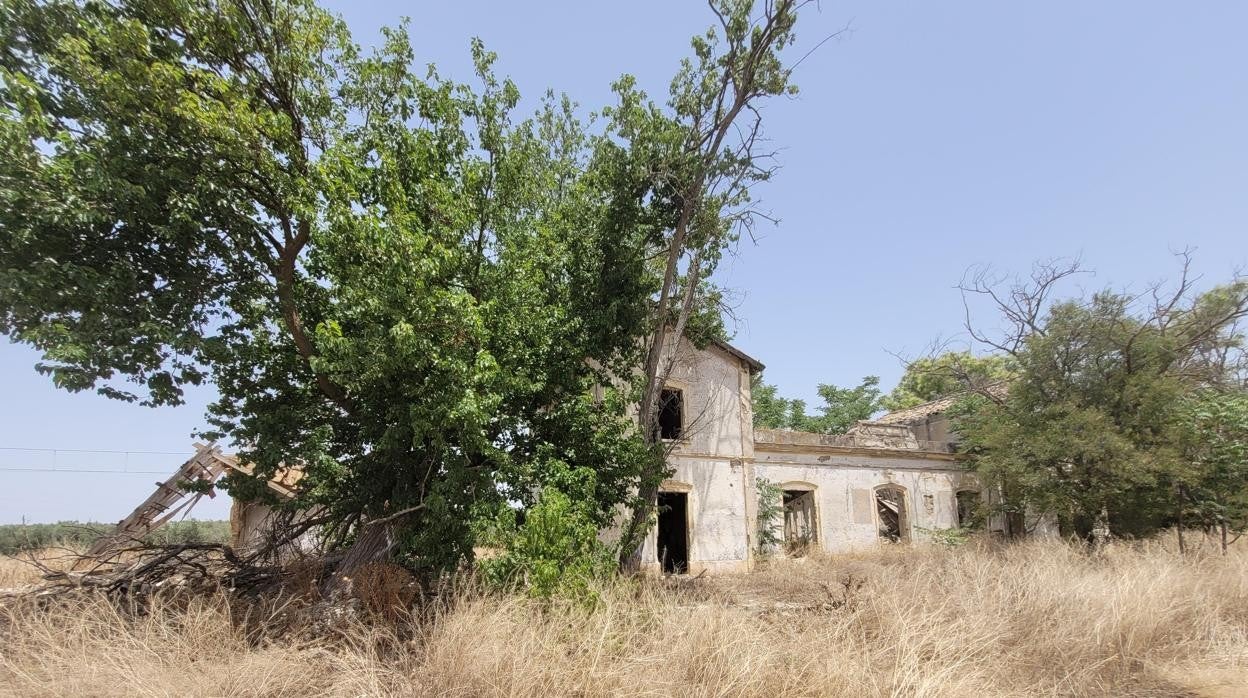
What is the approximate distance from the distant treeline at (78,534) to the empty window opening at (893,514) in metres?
17.3

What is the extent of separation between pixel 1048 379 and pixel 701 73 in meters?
11.1

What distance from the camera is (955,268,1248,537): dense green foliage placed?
13.0 metres

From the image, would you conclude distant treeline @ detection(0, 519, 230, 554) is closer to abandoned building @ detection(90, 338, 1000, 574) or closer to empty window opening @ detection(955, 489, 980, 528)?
abandoned building @ detection(90, 338, 1000, 574)

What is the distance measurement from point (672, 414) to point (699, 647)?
31.0 ft

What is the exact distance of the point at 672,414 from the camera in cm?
1466

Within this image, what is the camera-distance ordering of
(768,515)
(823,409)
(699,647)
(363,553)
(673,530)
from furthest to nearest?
(823,409)
(768,515)
(673,530)
(363,553)
(699,647)

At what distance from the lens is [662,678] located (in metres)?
4.85

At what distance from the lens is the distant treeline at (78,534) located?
34.1 ft

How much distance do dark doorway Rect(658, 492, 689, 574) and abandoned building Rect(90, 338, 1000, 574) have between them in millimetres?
25

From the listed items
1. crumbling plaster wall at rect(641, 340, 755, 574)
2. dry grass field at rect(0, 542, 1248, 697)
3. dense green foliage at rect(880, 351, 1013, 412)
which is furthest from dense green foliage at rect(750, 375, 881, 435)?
dry grass field at rect(0, 542, 1248, 697)

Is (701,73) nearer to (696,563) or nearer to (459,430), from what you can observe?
(459,430)

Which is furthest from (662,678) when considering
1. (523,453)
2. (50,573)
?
(50,573)

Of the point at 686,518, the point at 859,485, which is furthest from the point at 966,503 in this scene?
the point at 686,518

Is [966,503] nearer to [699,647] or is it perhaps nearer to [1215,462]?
[1215,462]
